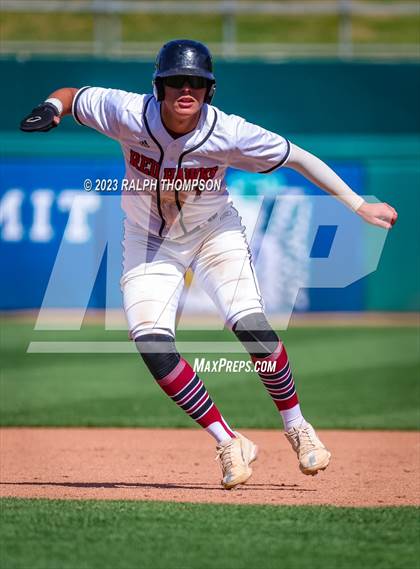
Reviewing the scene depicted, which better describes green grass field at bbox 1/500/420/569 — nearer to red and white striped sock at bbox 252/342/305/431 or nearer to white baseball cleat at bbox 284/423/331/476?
white baseball cleat at bbox 284/423/331/476

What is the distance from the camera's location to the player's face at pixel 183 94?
5305 mm

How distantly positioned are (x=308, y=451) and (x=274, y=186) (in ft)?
32.4

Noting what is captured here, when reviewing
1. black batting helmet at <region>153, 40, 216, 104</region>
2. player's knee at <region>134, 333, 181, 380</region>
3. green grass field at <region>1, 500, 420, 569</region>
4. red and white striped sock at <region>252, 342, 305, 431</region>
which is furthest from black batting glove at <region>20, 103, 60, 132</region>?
green grass field at <region>1, 500, 420, 569</region>

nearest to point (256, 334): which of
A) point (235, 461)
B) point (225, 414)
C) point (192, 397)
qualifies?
point (192, 397)

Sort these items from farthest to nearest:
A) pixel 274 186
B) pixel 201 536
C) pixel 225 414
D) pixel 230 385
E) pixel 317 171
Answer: pixel 274 186
pixel 230 385
pixel 225 414
pixel 317 171
pixel 201 536

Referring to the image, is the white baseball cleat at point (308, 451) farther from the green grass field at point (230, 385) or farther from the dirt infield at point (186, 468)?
the green grass field at point (230, 385)

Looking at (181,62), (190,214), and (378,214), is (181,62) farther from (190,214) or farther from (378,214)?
(378,214)

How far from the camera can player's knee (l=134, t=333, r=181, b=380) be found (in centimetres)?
544

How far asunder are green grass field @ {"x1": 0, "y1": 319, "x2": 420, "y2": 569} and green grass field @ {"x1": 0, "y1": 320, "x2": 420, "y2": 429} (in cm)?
2

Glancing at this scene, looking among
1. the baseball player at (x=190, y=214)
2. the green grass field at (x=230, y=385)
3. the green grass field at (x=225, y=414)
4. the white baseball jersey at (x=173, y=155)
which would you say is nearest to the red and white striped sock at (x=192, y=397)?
the baseball player at (x=190, y=214)

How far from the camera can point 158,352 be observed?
5438 millimetres

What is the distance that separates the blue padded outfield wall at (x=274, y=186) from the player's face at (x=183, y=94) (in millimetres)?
9332

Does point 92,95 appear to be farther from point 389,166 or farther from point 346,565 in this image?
point 389,166

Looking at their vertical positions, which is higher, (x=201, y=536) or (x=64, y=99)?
(x=64, y=99)
